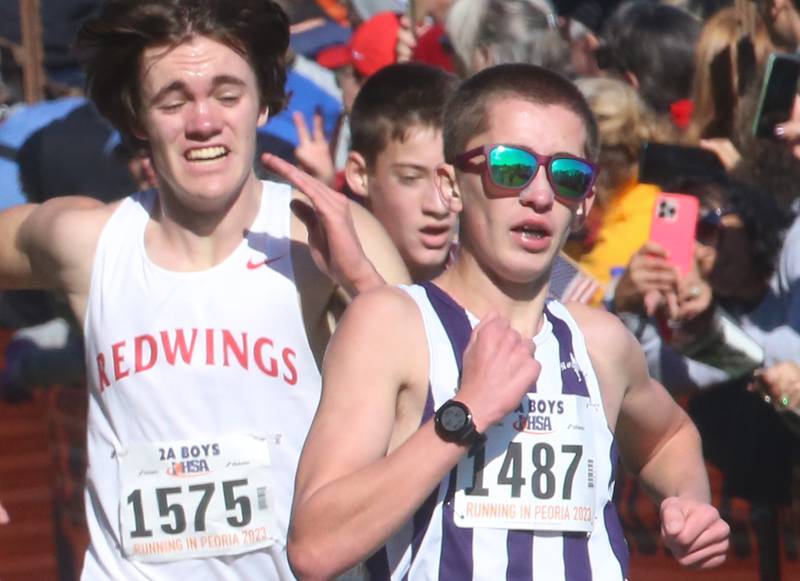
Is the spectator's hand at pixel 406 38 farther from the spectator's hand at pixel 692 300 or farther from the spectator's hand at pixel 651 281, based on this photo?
the spectator's hand at pixel 692 300

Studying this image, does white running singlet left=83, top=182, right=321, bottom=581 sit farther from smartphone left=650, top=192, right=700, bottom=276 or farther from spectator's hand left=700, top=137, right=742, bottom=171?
spectator's hand left=700, top=137, right=742, bottom=171

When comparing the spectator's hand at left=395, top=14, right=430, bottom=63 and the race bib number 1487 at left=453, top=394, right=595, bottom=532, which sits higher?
the spectator's hand at left=395, top=14, right=430, bottom=63

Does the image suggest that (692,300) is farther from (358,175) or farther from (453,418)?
(453,418)

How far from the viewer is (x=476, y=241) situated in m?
3.48

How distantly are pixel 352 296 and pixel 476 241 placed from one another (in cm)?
76

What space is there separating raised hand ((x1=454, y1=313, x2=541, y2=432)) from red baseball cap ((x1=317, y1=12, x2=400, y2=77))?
3521 millimetres

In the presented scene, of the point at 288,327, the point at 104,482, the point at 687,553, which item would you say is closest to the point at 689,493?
the point at 687,553

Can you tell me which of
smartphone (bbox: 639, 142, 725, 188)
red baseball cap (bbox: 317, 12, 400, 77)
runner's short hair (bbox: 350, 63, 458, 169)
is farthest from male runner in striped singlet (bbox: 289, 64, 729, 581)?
red baseball cap (bbox: 317, 12, 400, 77)

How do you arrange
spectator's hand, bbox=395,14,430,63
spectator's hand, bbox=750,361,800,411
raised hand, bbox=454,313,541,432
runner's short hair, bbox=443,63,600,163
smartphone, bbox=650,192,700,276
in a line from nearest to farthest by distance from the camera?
raised hand, bbox=454,313,541,432, runner's short hair, bbox=443,63,600,163, spectator's hand, bbox=750,361,800,411, smartphone, bbox=650,192,700,276, spectator's hand, bbox=395,14,430,63

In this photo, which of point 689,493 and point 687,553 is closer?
point 687,553

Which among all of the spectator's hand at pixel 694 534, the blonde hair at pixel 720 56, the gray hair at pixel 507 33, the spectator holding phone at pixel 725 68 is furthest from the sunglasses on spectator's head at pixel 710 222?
the spectator's hand at pixel 694 534

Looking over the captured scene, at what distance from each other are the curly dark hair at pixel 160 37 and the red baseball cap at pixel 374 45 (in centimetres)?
210

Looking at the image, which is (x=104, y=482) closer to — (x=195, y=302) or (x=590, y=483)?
(x=195, y=302)

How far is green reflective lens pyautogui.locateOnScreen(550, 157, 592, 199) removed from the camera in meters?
3.42
